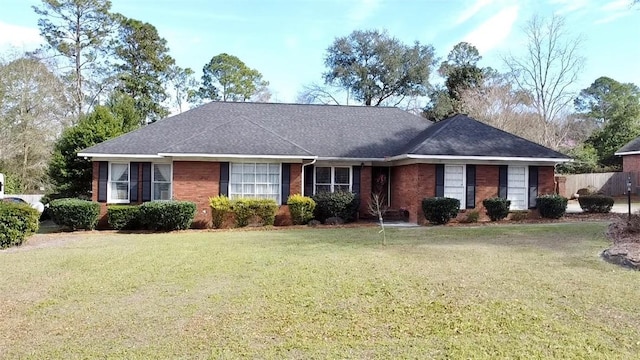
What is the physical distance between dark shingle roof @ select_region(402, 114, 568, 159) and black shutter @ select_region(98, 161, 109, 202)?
11890mm

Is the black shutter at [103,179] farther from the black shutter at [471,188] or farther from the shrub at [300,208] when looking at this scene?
the black shutter at [471,188]

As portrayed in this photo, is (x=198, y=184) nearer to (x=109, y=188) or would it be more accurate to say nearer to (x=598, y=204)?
(x=109, y=188)

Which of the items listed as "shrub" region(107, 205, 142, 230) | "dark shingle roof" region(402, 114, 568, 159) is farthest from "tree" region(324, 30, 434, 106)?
"shrub" region(107, 205, 142, 230)

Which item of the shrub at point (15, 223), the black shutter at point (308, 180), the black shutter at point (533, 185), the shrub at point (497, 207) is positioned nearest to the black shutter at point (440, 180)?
the shrub at point (497, 207)

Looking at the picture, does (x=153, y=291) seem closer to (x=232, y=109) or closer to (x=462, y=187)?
(x=462, y=187)

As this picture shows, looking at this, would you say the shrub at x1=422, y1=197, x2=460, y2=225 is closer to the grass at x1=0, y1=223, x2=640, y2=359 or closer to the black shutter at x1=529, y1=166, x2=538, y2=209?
the black shutter at x1=529, y1=166, x2=538, y2=209

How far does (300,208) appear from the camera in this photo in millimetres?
16797

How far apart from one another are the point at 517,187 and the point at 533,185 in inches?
26.9

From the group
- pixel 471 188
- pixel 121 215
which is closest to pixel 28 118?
pixel 121 215

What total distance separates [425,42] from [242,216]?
107 feet

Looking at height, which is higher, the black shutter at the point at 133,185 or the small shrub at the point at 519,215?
the black shutter at the point at 133,185

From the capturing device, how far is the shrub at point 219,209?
53.3 ft

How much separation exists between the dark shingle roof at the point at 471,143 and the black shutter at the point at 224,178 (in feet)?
23.0

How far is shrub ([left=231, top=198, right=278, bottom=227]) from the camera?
16.4m
